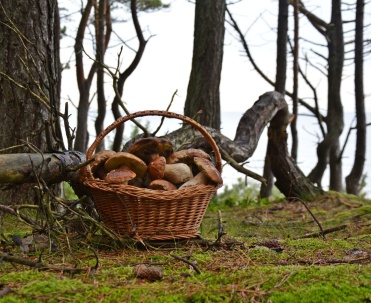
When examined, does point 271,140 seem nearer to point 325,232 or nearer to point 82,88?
point 325,232

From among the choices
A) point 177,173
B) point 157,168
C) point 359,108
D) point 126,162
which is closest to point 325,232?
point 177,173

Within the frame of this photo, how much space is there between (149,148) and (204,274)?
129cm

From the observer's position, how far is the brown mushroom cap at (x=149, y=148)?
3721mm

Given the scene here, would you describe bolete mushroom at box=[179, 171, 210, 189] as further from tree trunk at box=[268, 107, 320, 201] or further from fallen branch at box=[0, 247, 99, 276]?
tree trunk at box=[268, 107, 320, 201]

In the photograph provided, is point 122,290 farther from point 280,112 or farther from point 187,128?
point 280,112

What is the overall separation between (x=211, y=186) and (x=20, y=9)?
2.95 m

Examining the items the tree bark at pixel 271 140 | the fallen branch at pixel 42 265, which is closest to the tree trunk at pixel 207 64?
the tree bark at pixel 271 140

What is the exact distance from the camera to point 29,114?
533 centimetres

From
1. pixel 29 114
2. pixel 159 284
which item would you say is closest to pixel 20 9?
A: pixel 29 114

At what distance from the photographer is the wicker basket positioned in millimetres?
3432

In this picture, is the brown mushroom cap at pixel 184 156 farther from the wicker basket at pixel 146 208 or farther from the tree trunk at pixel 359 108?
the tree trunk at pixel 359 108

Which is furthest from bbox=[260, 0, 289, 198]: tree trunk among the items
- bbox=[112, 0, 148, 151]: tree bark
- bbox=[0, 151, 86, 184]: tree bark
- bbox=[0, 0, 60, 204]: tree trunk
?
bbox=[0, 151, 86, 184]: tree bark

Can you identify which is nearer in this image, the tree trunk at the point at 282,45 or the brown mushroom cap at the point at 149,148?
the brown mushroom cap at the point at 149,148

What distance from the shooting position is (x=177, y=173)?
12.0ft
